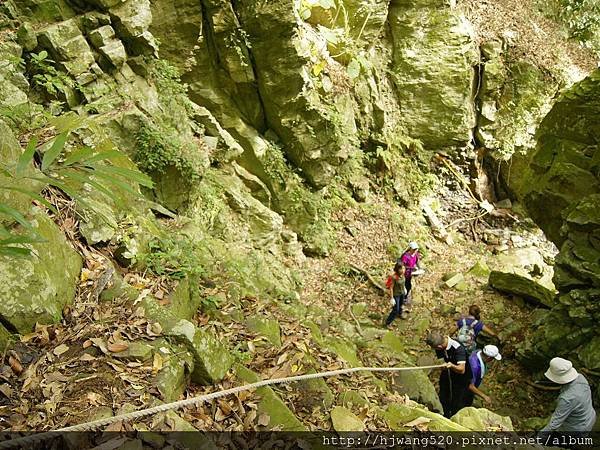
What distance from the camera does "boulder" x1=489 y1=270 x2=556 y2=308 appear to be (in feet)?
29.9

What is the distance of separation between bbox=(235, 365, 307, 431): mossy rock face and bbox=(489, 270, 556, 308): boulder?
7.62 m

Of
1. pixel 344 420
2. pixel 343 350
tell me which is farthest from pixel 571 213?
pixel 344 420

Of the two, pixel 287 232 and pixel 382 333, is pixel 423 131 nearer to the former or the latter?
pixel 287 232

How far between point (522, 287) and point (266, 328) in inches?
292

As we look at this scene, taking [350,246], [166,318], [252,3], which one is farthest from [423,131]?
[166,318]

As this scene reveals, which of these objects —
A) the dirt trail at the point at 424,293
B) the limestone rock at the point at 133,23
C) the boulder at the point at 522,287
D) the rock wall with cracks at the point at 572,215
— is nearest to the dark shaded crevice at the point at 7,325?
the limestone rock at the point at 133,23

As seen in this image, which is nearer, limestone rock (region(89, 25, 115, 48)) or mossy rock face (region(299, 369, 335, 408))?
mossy rock face (region(299, 369, 335, 408))

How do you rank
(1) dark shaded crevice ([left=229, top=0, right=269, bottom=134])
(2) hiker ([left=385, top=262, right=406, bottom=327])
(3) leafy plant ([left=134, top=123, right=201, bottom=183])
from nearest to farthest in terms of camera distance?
(3) leafy plant ([left=134, top=123, right=201, bottom=183]) < (1) dark shaded crevice ([left=229, top=0, right=269, bottom=134]) < (2) hiker ([left=385, top=262, right=406, bottom=327])

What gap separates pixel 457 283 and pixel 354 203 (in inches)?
130

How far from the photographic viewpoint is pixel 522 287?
959cm

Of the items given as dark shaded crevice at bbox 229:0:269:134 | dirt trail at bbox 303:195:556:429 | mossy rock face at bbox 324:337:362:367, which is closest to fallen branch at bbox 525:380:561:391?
dirt trail at bbox 303:195:556:429

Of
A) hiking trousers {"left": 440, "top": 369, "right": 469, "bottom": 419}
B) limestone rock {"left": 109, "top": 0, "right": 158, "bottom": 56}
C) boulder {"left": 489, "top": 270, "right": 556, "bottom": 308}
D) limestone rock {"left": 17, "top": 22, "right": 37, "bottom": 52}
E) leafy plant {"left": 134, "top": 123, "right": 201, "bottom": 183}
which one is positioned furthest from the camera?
boulder {"left": 489, "top": 270, "right": 556, "bottom": 308}

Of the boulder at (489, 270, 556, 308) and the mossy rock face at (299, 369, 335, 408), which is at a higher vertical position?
the mossy rock face at (299, 369, 335, 408)

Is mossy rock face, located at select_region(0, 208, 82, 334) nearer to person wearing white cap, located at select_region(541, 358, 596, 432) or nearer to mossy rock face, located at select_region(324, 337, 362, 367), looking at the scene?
mossy rock face, located at select_region(324, 337, 362, 367)
